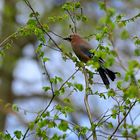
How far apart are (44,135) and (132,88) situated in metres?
0.99

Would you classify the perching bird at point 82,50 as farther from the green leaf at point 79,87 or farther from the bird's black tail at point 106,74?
the green leaf at point 79,87

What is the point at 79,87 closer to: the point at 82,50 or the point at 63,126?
the point at 63,126

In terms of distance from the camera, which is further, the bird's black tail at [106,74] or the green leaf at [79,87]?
the bird's black tail at [106,74]

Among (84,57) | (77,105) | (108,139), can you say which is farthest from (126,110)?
(77,105)

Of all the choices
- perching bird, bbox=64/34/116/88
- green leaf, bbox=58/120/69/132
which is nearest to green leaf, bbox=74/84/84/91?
green leaf, bbox=58/120/69/132

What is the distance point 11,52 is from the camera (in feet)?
54.3

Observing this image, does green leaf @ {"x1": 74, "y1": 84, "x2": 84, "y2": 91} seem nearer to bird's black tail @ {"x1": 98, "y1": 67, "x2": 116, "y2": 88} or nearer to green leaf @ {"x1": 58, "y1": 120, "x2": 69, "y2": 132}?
green leaf @ {"x1": 58, "y1": 120, "x2": 69, "y2": 132}

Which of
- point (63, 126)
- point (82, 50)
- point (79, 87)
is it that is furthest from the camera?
point (82, 50)

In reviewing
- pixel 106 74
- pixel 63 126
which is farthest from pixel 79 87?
pixel 106 74

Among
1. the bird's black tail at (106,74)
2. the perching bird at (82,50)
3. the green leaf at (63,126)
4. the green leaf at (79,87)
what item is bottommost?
the green leaf at (63,126)

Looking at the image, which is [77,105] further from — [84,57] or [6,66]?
[84,57]

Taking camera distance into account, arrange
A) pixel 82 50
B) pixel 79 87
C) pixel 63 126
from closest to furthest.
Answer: pixel 63 126 < pixel 79 87 < pixel 82 50

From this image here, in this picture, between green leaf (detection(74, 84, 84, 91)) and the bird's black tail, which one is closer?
green leaf (detection(74, 84, 84, 91))

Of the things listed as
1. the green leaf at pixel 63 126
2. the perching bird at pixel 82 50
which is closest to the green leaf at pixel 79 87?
the green leaf at pixel 63 126
